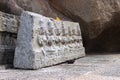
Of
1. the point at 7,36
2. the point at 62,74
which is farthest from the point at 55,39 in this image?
the point at 62,74

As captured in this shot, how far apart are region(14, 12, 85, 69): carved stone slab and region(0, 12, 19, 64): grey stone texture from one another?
9.2 inches

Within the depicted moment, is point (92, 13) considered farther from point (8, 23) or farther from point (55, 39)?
point (8, 23)

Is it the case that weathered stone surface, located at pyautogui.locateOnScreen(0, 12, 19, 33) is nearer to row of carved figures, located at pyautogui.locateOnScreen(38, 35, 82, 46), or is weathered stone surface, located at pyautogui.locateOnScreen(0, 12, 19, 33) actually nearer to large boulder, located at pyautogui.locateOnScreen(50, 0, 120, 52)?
row of carved figures, located at pyautogui.locateOnScreen(38, 35, 82, 46)

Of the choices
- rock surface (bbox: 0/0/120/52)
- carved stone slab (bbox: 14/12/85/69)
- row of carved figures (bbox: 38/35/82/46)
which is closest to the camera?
carved stone slab (bbox: 14/12/85/69)

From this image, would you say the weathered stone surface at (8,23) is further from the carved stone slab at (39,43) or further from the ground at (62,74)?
the ground at (62,74)

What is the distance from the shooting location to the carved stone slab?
1.89 meters

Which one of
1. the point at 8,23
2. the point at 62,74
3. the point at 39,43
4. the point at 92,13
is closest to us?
the point at 62,74

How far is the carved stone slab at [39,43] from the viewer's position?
6.20 feet

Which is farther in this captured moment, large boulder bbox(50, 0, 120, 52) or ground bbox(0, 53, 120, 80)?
large boulder bbox(50, 0, 120, 52)

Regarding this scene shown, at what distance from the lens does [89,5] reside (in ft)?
11.1

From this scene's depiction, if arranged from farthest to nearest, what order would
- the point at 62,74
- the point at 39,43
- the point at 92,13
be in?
the point at 92,13 < the point at 39,43 < the point at 62,74

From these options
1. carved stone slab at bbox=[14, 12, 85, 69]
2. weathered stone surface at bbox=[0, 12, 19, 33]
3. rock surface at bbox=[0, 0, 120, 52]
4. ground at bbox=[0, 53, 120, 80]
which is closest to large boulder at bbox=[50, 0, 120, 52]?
rock surface at bbox=[0, 0, 120, 52]

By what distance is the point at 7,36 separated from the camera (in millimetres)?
2236

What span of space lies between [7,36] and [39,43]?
41cm
